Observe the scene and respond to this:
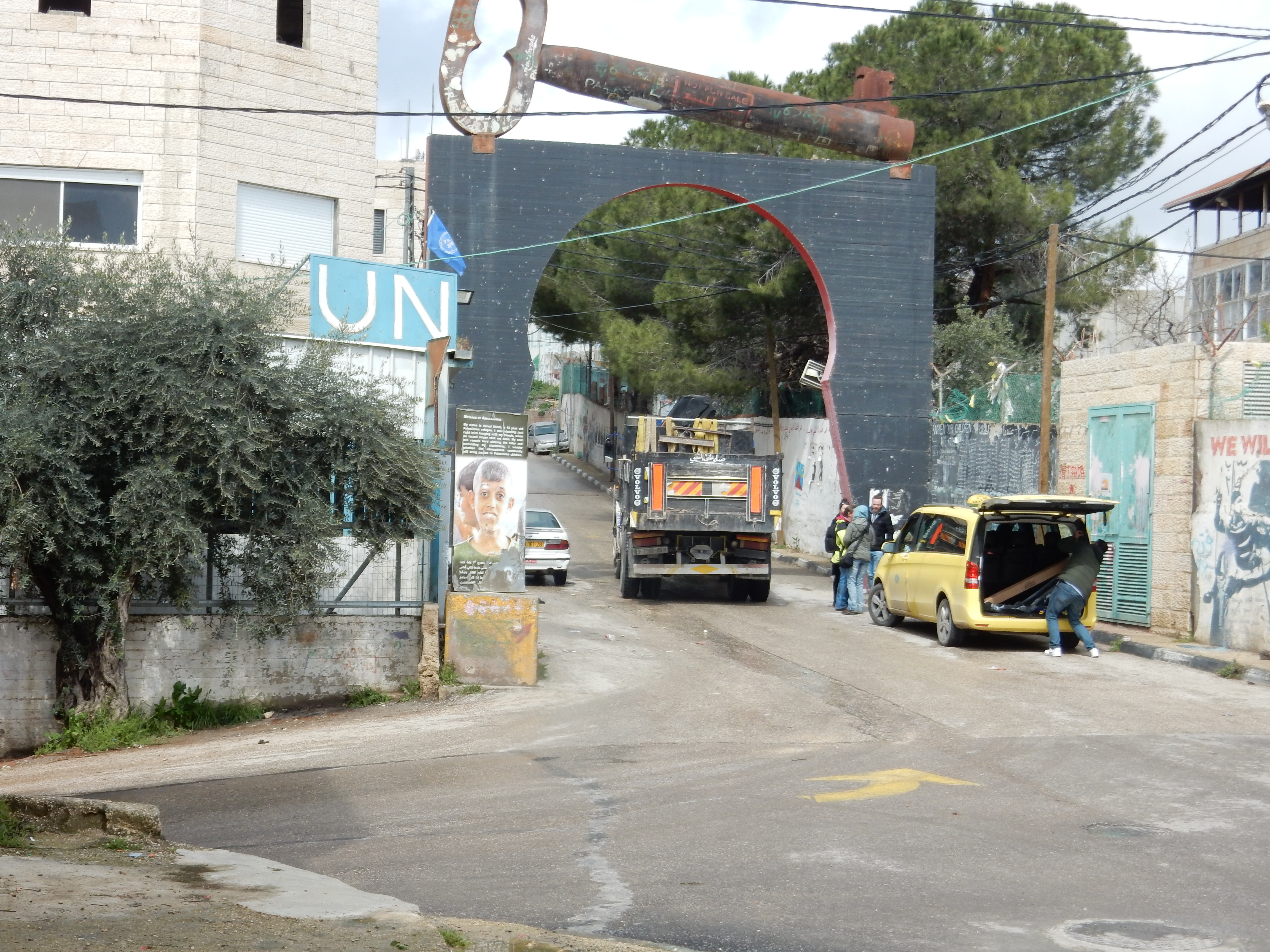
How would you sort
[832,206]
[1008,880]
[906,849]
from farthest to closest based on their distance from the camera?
[832,206] < [906,849] < [1008,880]

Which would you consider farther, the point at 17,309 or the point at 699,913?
the point at 17,309

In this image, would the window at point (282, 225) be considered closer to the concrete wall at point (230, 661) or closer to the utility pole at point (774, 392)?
the concrete wall at point (230, 661)

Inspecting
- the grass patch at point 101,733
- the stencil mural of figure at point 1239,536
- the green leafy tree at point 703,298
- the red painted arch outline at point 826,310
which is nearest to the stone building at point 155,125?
the grass patch at point 101,733

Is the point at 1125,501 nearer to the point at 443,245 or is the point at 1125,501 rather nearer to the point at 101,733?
the point at 443,245

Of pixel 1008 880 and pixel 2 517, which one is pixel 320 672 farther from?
pixel 1008 880

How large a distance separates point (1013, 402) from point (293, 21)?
593 inches

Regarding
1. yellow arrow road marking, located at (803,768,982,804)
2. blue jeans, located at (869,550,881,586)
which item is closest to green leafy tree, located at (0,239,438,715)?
yellow arrow road marking, located at (803,768,982,804)

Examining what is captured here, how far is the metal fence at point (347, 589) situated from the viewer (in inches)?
497

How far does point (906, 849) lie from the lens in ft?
23.5

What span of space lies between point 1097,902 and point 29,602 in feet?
33.9

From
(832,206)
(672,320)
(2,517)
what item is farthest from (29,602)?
(672,320)

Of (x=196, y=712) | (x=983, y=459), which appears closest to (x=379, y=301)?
(x=196, y=712)

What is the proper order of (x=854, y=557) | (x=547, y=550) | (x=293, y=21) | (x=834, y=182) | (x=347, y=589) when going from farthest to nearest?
(x=834, y=182) → (x=547, y=550) → (x=854, y=557) → (x=293, y=21) → (x=347, y=589)

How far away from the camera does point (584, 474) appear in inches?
2274
